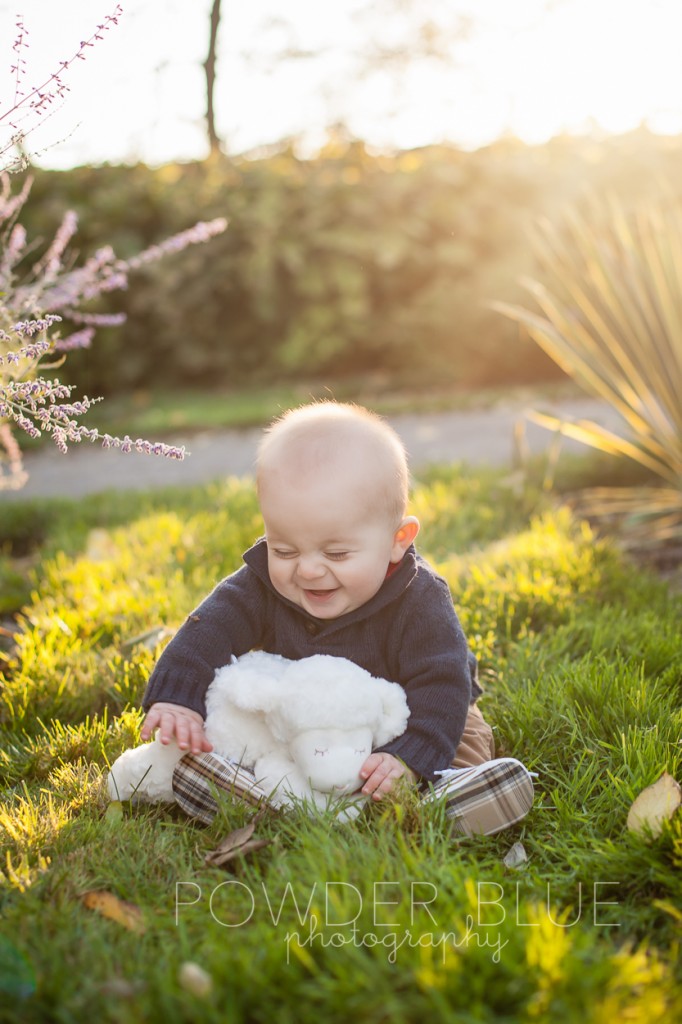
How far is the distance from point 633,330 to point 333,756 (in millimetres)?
2535

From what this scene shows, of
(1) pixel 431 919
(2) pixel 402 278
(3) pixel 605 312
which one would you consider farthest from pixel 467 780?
(2) pixel 402 278

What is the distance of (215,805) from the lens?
1789 millimetres

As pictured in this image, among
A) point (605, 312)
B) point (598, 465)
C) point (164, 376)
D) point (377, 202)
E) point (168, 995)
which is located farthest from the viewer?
point (164, 376)

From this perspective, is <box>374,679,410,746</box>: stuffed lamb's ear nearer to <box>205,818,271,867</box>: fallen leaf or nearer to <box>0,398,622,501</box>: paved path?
<box>205,818,271,867</box>: fallen leaf

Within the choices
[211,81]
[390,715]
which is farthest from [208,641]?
[211,81]

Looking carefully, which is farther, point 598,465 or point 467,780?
point 598,465

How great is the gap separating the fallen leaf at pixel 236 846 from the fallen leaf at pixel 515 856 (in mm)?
451

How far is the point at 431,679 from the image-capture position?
1896mm

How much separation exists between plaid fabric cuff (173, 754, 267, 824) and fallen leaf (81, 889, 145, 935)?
305mm

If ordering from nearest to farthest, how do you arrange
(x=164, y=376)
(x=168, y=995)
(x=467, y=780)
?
(x=168, y=995) → (x=467, y=780) → (x=164, y=376)

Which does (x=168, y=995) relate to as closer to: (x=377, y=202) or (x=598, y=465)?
(x=598, y=465)

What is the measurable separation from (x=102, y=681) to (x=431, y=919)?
137 cm

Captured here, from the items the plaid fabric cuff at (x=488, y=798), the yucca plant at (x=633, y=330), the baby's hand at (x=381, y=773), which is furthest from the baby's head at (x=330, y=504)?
the yucca plant at (x=633, y=330)

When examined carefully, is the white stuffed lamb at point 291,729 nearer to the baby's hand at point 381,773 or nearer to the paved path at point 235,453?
the baby's hand at point 381,773
